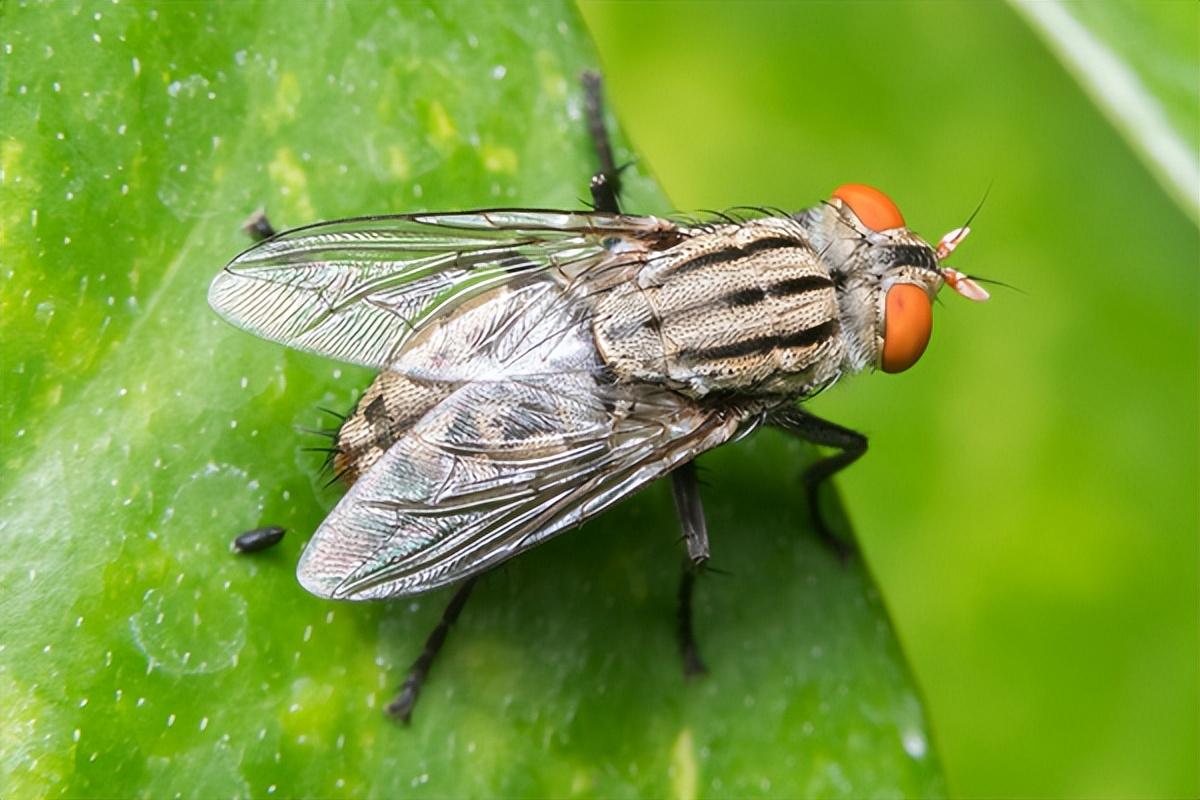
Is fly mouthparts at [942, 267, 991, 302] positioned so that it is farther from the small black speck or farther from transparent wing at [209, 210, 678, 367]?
the small black speck

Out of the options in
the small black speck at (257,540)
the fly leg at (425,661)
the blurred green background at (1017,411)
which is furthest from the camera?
the blurred green background at (1017,411)

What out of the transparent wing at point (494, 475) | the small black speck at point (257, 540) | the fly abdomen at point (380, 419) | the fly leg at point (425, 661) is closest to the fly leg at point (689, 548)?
the transparent wing at point (494, 475)

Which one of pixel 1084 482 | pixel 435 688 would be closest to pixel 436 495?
pixel 435 688

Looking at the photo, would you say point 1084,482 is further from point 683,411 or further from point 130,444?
point 130,444

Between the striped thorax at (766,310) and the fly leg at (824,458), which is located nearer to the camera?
the striped thorax at (766,310)

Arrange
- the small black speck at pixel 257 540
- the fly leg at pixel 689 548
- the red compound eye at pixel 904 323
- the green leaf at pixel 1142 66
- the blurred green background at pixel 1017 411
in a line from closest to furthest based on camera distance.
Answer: the green leaf at pixel 1142 66
the small black speck at pixel 257 540
the red compound eye at pixel 904 323
the fly leg at pixel 689 548
the blurred green background at pixel 1017 411

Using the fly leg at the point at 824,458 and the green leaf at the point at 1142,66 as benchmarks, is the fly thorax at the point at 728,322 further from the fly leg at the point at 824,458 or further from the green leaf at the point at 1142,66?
the green leaf at the point at 1142,66

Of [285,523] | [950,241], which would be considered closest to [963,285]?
[950,241]
